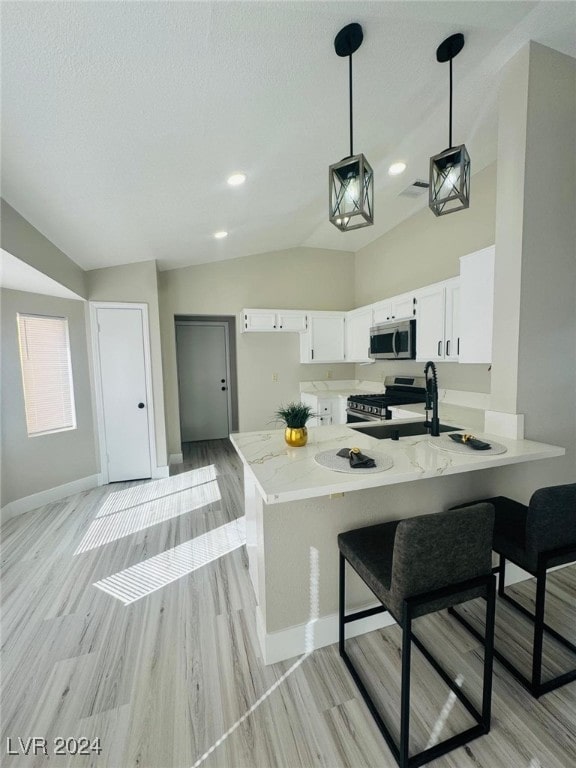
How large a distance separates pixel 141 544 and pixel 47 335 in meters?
2.45

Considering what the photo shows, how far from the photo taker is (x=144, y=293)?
Result: 3920 millimetres

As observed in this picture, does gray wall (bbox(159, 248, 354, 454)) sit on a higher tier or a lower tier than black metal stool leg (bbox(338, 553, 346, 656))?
higher

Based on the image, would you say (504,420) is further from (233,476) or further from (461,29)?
(233,476)

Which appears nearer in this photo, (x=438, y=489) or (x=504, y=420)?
(x=438, y=489)

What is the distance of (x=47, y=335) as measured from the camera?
11.4 feet

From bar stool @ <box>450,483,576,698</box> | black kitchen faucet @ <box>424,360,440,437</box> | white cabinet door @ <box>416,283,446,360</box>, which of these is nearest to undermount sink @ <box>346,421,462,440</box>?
black kitchen faucet @ <box>424,360,440,437</box>

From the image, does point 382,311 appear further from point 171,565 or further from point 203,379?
point 171,565

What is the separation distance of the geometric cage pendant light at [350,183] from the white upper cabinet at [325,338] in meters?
3.39

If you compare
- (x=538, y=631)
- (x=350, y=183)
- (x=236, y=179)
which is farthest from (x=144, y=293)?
(x=538, y=631)

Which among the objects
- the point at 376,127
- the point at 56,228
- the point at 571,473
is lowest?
the point at 571,473

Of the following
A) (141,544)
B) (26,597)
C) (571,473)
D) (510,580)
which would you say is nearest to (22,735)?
(26,597)

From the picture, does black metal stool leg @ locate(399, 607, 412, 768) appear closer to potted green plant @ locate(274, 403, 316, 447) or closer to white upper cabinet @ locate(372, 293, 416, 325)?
potted green plant @ locate(274, 403, 316, 447)

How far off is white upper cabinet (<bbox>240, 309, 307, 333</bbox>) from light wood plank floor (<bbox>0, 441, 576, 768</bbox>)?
3024 mm

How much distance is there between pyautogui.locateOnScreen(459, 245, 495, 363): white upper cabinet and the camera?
97.2 inches
